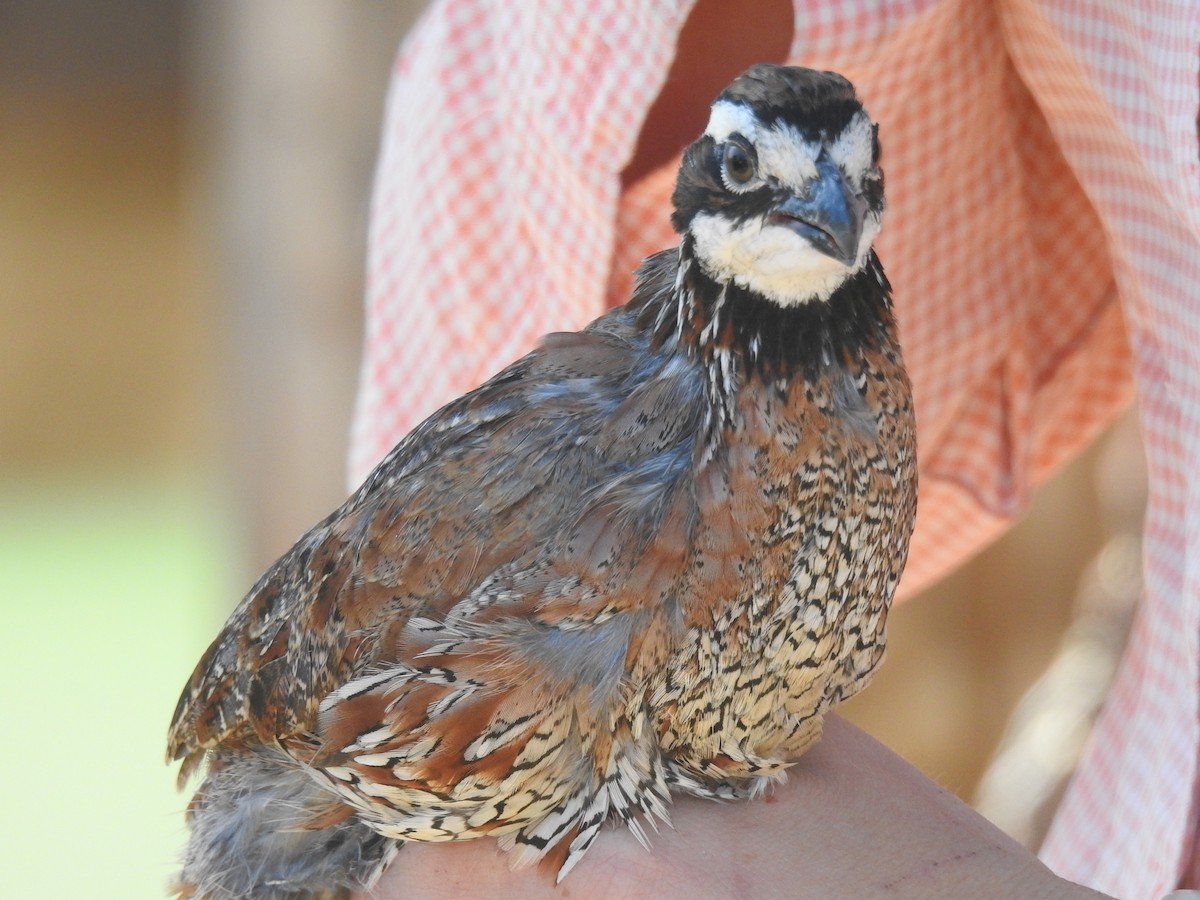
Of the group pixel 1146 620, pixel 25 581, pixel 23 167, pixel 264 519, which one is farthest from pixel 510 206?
pixel 23 167

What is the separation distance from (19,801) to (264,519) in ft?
6.81

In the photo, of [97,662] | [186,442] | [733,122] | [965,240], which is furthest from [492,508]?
[186,442]

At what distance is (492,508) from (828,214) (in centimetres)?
42

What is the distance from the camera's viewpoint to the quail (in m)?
1.19

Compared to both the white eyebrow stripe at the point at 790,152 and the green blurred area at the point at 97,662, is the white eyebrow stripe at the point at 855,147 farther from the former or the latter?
the green blurred area at the point at 97,662

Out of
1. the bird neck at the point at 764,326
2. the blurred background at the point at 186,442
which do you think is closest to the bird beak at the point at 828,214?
the bird neck at the point at 764,326

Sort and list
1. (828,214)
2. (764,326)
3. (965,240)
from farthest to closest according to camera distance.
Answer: (965,240), (764,326), (828,214)

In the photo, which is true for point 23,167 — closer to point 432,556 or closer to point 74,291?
point 74,291

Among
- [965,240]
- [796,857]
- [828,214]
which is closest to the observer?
[828,214]

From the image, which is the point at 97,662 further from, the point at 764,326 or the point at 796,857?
the point at 764,326

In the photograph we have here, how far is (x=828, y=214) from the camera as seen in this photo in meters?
1.14

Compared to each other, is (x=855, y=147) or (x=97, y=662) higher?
(x=855, y=147)

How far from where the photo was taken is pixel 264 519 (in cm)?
382

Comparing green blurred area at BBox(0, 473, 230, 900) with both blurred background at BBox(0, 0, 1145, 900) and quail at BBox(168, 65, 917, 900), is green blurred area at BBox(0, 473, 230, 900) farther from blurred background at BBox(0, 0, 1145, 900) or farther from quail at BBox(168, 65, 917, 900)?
quail at BBox(168, 65, 917, 900)
